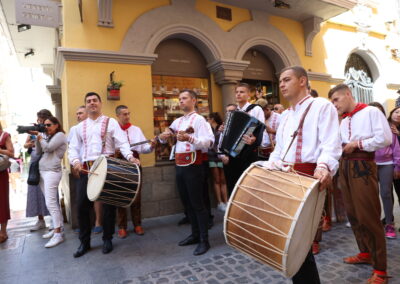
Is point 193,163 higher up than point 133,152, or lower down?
lower down

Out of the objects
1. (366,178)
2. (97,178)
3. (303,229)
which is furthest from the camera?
(97,178)

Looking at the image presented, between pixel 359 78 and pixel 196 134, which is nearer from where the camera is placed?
pixel 196 134

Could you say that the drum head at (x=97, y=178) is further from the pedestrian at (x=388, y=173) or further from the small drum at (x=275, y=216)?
the pedestrian at (x=388, y=173)

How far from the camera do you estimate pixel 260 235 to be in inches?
70.1

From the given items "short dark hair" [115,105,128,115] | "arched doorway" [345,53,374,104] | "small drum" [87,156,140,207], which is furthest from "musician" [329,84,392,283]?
"arched doorway" [345,53,374,104]

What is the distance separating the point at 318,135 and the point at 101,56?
161 inches

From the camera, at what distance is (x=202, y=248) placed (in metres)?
3.44

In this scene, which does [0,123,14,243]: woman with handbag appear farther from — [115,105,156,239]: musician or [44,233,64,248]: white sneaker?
[115,105,156,239]: musician

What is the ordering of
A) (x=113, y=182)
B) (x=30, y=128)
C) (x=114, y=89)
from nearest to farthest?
(x=113, y=182), (x=30, y=128), (x=114, y=89)

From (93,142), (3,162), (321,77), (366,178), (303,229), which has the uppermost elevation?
(321,77)

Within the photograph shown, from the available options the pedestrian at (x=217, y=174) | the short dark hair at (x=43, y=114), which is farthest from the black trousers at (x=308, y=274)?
the short dark hair at (x=43, y=114)

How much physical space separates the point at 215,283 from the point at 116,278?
1.05 metres

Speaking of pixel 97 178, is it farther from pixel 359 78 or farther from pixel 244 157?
pixel 359 78

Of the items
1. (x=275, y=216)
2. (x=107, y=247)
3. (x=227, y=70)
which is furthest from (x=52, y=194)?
(x=227, y=70)
